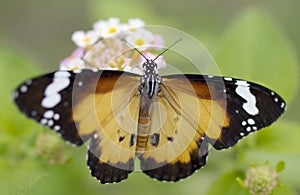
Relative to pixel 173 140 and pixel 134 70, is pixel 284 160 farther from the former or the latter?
pixel 134 70

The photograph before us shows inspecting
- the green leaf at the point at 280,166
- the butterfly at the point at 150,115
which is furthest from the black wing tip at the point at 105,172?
the green leaf at the point at 280,166

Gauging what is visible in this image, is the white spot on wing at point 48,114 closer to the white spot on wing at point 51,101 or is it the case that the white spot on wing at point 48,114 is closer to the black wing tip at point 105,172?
the white spot on wing at point 51,101

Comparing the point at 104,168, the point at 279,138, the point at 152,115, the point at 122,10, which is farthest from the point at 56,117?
the point at 122,10

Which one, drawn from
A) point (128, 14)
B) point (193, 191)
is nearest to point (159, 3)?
point (128, 14)

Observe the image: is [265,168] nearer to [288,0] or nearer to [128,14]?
[128,14]

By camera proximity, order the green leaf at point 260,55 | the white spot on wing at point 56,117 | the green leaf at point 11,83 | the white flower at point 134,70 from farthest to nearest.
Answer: the green leaf at point 11,83 < the green leaf at point 260,55 < the white flower at point 134,70 < the white spot on wing at point 56,117

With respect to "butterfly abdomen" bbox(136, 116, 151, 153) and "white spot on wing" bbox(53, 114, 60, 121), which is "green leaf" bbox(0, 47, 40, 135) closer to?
"white spot on wing" bbox(53, 114, 60, 121)
